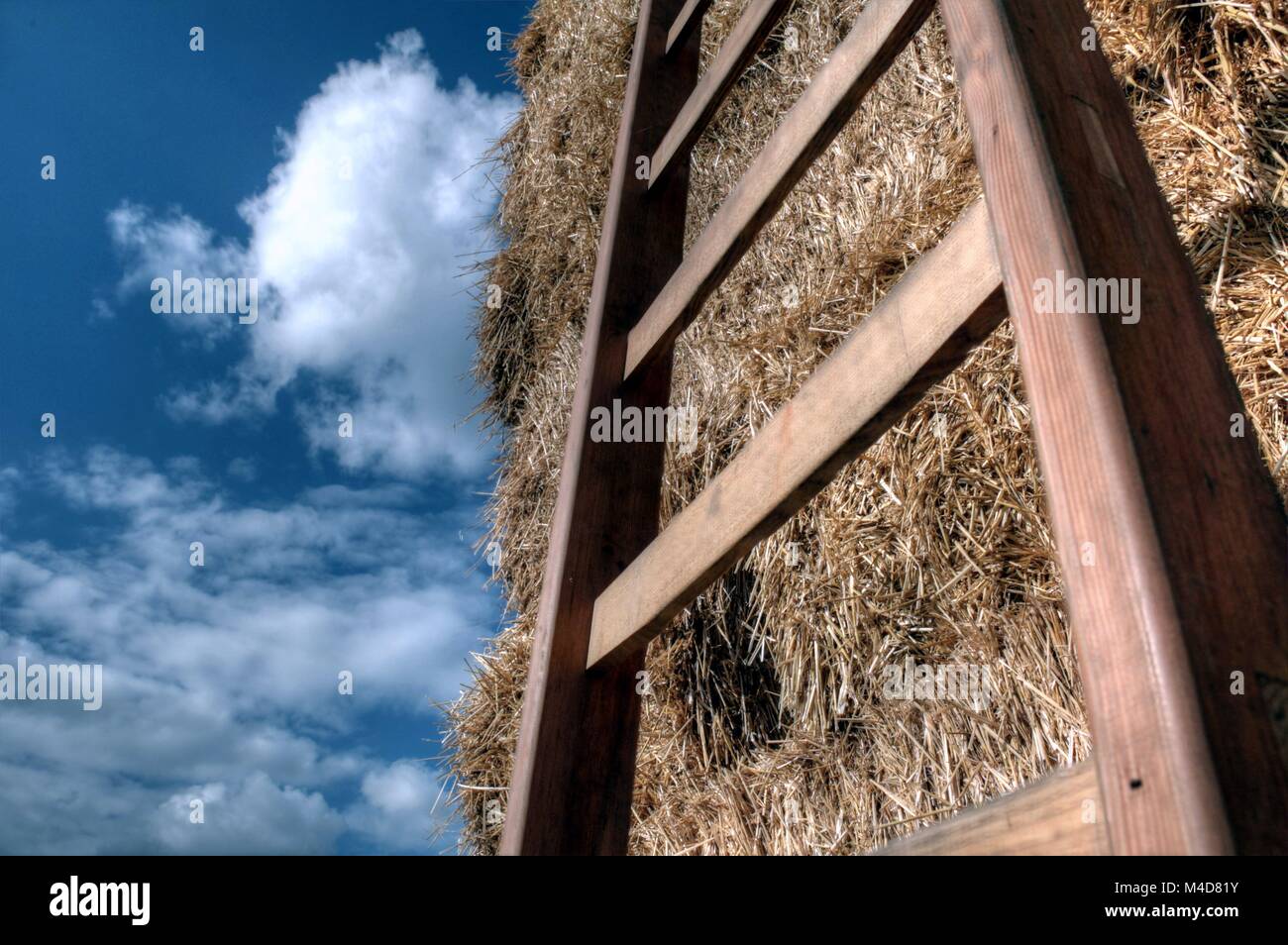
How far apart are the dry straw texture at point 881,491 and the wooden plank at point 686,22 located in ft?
1.17

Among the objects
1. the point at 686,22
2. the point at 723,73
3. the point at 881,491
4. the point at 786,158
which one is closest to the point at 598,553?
the point at 881,491

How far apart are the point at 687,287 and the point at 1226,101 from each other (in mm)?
698

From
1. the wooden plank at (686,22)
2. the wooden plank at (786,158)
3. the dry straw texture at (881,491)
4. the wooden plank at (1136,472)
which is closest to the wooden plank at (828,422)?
the wooden plank at (1136,472)

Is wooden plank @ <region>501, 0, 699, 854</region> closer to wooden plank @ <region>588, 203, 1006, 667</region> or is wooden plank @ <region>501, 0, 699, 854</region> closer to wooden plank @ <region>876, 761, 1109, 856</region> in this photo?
wooden plank @ <region>588, 203, 1006, 667</region>

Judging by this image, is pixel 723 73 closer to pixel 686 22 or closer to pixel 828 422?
pixel 686 22

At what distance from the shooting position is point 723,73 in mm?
1508

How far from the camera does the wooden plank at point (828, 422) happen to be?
75 centimetres

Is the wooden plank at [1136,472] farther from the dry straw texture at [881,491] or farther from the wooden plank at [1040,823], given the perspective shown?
the dry straw texture at [881,491]

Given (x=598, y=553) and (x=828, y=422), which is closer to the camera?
(x=828, y=422)

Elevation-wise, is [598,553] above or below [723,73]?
below

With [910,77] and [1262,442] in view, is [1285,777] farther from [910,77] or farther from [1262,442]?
[910,77]

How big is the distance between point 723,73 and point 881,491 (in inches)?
27.9
